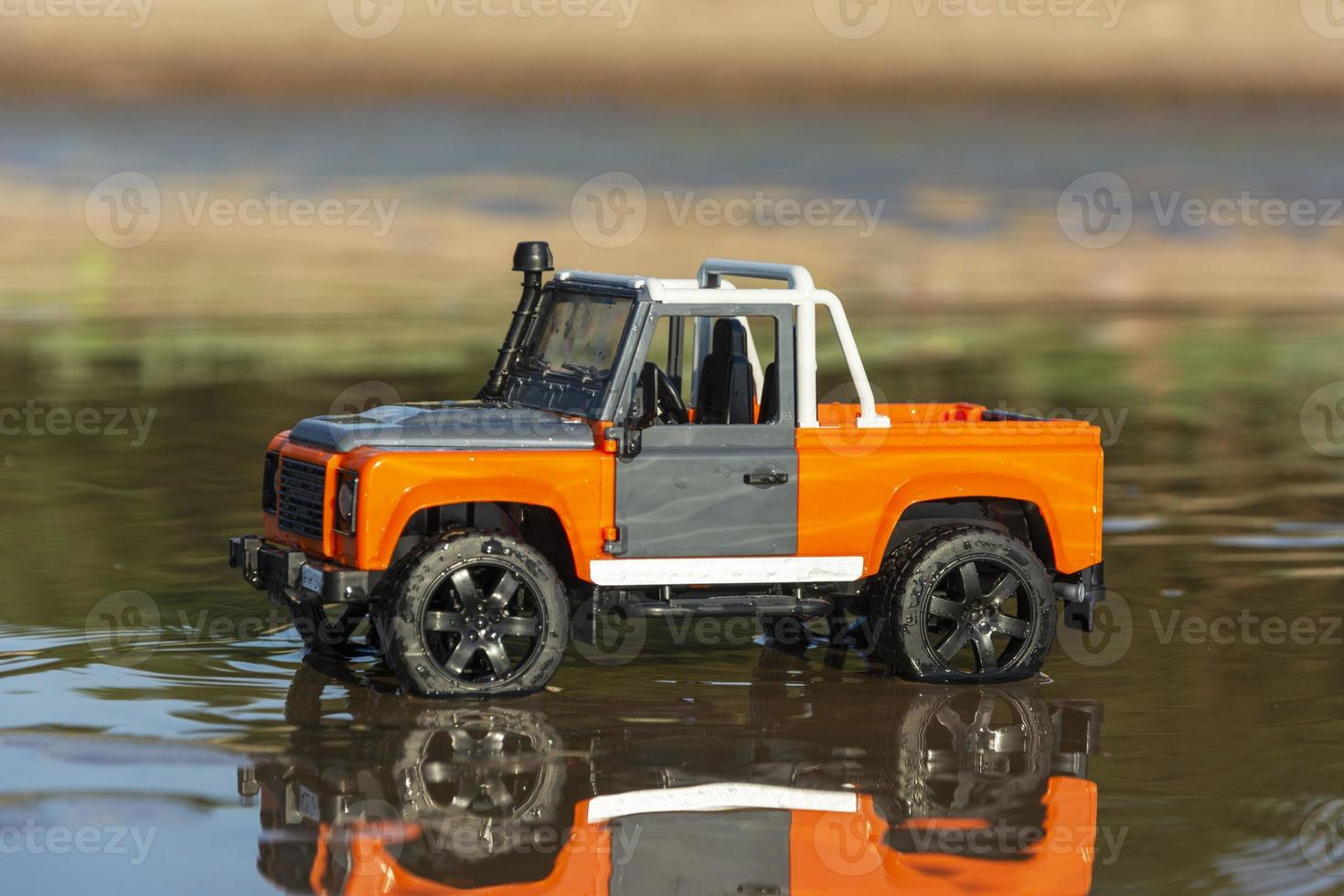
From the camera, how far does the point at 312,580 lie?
1083 cm

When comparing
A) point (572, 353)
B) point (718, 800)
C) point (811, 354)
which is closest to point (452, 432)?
point (572, 353)

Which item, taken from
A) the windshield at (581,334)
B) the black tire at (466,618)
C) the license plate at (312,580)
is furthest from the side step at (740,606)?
the license plate at (312,580)

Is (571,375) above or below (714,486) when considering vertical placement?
above

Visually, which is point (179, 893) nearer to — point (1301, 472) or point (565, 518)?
point (565, 518)

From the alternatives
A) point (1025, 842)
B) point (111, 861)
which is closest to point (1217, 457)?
point (1025, 842)

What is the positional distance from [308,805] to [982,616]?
3857 mm

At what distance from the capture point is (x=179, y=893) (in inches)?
316

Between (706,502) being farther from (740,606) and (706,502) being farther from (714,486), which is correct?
(740,606)

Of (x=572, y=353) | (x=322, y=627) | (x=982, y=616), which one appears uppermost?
(x=572, y=353)

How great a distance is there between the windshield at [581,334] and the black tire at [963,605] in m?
1.78

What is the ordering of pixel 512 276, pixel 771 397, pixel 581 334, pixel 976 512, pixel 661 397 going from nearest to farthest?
1. pixel 771 397
2. pixel 661 397
3. pixel 581 334
4. pixel 976 512
5. pixel 512 276

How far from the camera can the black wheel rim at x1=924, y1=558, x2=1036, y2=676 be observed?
37.3 feet

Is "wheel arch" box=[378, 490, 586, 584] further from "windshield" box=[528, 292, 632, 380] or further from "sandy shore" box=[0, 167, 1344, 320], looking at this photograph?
"sandy shore" box=[0, 167, 1344, 320]

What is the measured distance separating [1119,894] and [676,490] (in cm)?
362
